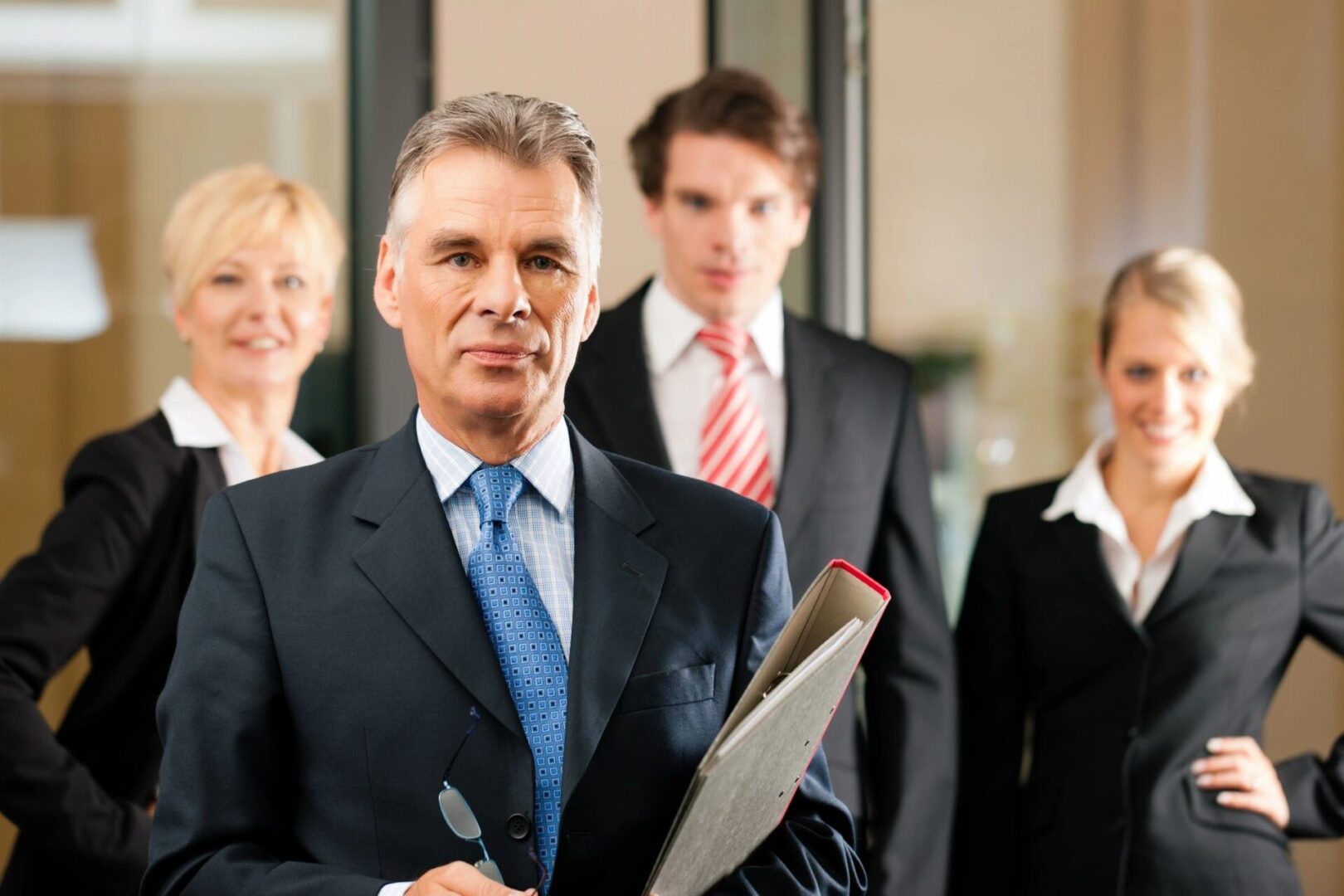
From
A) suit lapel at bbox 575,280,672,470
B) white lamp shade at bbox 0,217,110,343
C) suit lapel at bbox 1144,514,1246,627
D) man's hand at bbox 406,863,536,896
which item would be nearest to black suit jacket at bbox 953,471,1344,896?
suit lapel at bbox 1144,514,1246,627

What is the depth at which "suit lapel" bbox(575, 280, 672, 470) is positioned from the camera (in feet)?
9.07

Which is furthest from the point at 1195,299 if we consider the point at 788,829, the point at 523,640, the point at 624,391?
the point at 523,640

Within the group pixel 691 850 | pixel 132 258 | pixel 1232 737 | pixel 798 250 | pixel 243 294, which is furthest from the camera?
pixel 798 250

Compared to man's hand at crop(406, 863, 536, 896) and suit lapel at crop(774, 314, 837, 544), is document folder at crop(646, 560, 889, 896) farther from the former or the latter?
suit lapel at crop(774, 314, 837, 544)

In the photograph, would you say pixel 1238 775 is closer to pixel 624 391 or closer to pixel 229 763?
pixel 624 391

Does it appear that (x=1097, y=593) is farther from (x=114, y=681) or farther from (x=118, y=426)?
(x=118, y=426)

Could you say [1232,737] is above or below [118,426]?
below

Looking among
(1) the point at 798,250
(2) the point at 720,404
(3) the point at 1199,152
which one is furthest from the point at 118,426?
(3) the point at 1199,152

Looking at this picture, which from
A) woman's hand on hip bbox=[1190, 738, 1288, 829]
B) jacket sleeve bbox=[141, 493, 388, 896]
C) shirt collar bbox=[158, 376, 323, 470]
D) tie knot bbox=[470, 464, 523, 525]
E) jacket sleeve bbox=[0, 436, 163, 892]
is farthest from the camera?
woman's hand on hip bbox=[1190, 738, 1288, 829]

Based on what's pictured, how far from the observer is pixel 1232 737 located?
9.12ft

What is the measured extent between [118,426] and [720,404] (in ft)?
4.75

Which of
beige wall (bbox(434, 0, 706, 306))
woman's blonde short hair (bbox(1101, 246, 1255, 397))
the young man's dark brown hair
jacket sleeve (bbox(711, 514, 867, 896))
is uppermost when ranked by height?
beige wall (bbox(434, 0, 706, 306))

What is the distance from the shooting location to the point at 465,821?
1.45m

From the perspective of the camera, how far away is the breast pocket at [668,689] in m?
1.52
